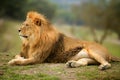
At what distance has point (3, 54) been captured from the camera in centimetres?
1155

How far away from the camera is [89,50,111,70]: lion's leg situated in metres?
9.52

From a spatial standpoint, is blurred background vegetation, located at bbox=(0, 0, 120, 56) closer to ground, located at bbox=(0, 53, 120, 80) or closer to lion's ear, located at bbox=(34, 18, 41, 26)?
lion's ear, located at bbox=(34, 18, 41, 26)

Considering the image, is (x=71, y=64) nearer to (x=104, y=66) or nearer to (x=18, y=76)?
(x=104, y=66)

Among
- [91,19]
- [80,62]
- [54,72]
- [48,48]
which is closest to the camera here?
[54,72]

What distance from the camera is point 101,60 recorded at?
9773mm

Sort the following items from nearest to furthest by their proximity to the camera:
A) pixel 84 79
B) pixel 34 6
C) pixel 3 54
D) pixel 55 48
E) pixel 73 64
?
pixel 84 79
pixel 73 64
pixel 55 48
pixel 3 54
pixel 34 6

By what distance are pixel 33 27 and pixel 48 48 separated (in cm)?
53

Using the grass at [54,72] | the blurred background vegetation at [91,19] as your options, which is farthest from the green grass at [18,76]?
the blurred background vegetation at [91,19]

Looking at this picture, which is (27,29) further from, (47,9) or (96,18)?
(47,9)

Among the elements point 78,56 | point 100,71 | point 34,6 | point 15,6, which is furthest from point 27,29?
point 34,6

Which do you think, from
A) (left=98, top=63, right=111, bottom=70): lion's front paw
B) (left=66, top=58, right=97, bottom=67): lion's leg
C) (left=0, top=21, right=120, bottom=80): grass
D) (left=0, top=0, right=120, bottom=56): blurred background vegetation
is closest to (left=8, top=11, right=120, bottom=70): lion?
(left=66, top=58, right=97, bottom=67): lion's leg

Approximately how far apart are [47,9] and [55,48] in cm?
4075

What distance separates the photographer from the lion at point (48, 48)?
32.9ft

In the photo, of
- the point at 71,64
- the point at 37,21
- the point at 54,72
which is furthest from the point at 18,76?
the point at 37,21
